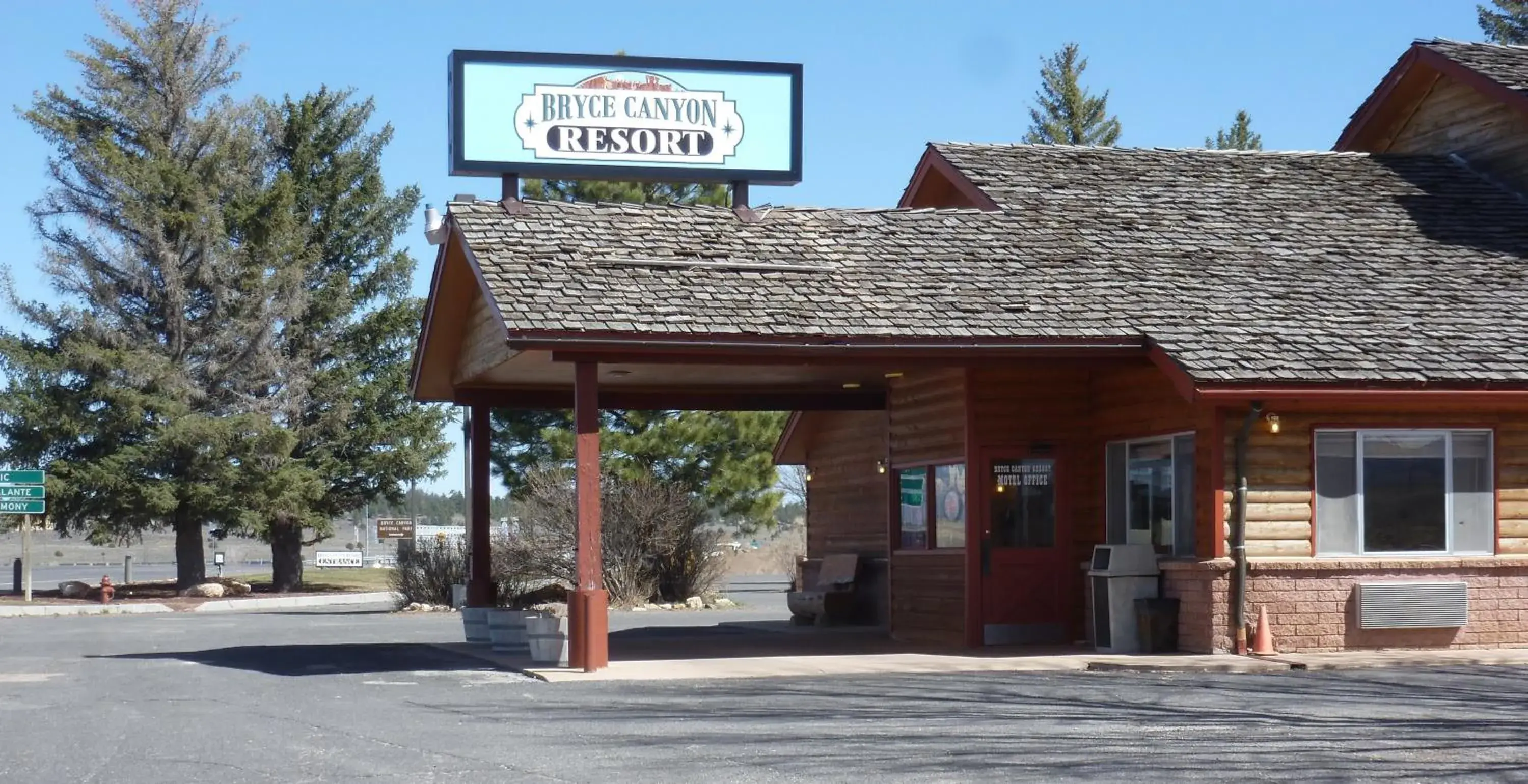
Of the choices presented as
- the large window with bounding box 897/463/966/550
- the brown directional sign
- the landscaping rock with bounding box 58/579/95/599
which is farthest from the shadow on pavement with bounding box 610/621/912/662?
the brown directional sign

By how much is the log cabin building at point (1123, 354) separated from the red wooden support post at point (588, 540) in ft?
0.47

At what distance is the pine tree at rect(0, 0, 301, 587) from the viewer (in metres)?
38.0

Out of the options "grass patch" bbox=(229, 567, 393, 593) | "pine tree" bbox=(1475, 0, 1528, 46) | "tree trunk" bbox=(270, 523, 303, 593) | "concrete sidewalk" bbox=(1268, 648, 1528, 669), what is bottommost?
"grass patch" bbox=(229, 567, 393, 593)

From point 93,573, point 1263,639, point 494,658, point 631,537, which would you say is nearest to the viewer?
Result: point 1263,639

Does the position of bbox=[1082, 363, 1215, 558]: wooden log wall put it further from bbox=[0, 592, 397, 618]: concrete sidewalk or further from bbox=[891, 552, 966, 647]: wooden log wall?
bbox=[0, 592, 397, 618]: concrete sidewalk

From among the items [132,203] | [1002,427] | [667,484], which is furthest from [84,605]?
[1002,427]

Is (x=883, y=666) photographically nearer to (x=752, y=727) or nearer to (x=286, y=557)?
(x=752, y=727)

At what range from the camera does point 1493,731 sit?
10.9m

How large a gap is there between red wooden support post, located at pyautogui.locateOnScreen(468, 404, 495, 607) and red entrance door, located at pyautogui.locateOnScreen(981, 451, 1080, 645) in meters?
6.19

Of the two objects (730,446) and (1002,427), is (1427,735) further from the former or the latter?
(730,446)

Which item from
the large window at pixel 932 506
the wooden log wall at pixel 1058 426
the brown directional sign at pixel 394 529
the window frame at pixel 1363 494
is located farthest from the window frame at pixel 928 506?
the brown directional sign at pixel 394 529

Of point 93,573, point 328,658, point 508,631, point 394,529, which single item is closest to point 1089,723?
point 508,631

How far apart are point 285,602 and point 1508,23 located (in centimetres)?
3659

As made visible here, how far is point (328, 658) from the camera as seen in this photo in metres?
19.0
